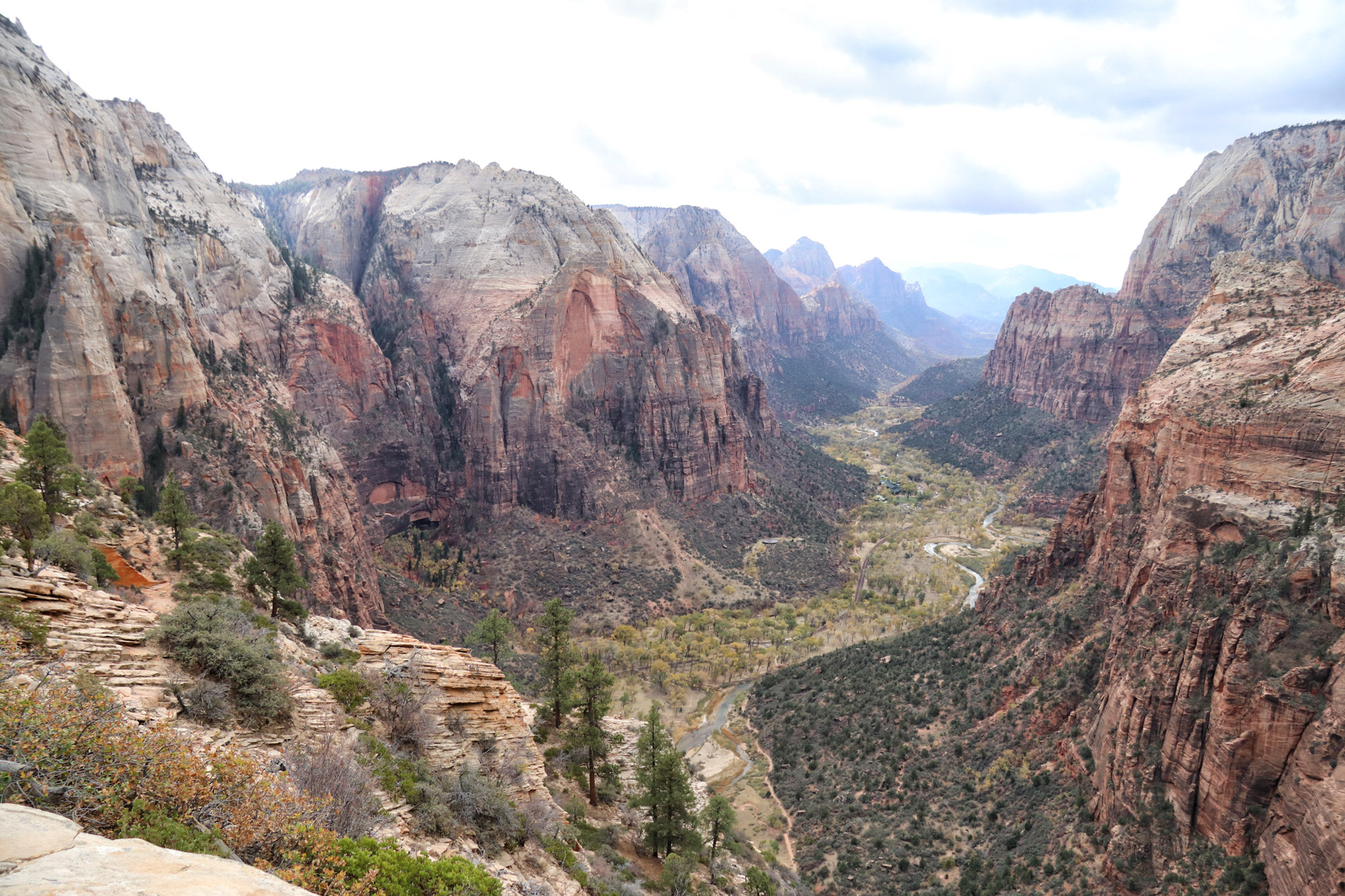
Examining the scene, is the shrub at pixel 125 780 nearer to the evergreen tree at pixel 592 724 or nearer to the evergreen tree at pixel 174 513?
the evergreen tree at pixel 592 724

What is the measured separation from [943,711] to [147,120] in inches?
4101

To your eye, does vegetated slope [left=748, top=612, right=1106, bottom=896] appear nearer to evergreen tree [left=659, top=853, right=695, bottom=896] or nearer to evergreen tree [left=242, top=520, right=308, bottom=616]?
evergreen tree [left=659, top=853, right=695, bottom=896]

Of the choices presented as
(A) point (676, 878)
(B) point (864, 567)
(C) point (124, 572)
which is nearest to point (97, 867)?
(A) point (676, 878)

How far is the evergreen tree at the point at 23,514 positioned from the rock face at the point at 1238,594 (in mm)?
46754

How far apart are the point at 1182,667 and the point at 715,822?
79.5 ft

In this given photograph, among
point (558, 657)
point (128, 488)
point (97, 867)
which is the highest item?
point (128, 488)

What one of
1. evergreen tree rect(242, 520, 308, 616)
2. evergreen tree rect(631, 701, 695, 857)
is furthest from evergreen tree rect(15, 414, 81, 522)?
evergreen tree rect(631, 701, 695, 857)

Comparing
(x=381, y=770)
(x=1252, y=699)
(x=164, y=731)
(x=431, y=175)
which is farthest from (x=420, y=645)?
(x=431, y=175)

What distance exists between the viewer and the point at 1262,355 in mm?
36281

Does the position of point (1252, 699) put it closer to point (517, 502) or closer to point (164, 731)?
point (164, 731)

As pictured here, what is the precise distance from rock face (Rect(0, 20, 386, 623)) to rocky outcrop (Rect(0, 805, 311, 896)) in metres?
44.2

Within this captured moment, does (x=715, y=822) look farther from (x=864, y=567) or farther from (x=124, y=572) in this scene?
(x=864, y=567)

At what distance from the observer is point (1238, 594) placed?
28938mm

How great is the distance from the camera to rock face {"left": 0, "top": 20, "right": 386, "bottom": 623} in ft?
139
